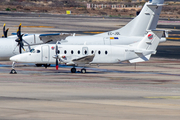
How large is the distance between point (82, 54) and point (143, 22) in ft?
34.0

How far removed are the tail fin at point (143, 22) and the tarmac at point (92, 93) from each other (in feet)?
12.8

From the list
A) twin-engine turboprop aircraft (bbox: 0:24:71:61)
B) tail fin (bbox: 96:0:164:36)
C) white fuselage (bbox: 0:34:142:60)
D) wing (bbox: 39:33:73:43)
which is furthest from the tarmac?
tail fin (bbox: 96:0:164:36)

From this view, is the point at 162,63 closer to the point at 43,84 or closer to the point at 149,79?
the point at 149,79

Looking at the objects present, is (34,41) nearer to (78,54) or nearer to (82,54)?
(78,54)

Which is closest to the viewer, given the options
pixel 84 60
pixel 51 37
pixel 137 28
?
pixel 84 60

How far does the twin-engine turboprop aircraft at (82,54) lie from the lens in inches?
1358

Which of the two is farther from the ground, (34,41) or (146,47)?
(34,41)

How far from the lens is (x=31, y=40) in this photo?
128 feet

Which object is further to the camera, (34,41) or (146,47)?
(34,41)

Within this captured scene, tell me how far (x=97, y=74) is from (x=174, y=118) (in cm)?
1736

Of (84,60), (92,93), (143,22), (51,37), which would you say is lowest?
(92,93)

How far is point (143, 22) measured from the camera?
1663 inches

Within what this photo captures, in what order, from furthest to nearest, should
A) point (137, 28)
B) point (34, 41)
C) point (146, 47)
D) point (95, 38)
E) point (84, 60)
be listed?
point (137, 28) < point (95, 38) < point (34, 41) < point (146, 47) < point (84, 60)

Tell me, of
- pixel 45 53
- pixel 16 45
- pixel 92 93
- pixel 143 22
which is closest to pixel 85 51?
pixel 45 53
